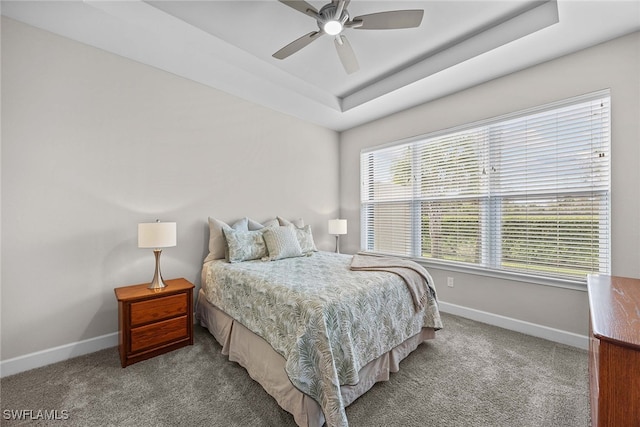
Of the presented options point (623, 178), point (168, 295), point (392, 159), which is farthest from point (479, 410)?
point (392, 159)

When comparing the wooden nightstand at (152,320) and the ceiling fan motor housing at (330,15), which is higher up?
the ceiling fan motor housing at (330,15)

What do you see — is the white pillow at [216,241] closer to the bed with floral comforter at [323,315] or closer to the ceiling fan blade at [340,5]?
the bed with floral comforter at [323,315]

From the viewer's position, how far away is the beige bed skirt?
1.45 m

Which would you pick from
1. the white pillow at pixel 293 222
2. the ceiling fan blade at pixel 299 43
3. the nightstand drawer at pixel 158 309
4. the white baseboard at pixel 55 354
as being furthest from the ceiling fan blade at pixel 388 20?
the white baseboard at pixel 55 354

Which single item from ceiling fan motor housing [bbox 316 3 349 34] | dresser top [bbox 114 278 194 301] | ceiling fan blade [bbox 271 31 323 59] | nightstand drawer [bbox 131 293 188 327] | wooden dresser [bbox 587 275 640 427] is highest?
ceiling fan motor housing [bbox 316 3 349 34]

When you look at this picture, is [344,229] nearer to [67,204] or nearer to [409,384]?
[409,384]

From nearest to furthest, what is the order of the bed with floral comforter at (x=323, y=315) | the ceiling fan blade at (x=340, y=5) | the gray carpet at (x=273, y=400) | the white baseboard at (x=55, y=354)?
the bed with floral comforter at (x=323, y=315), the gray carpet at (x=273, y=400), the ceiling fan blade at (x=340, y=5), the white baseboard at (x=55, y=354)

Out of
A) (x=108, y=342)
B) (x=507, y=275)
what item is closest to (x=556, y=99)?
(x=507, y=275)

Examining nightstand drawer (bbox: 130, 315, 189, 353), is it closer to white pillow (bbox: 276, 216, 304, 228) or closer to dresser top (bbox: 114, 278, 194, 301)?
dresser top (bbox: 114, 278, 194, 301)

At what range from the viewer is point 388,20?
6.17 feet

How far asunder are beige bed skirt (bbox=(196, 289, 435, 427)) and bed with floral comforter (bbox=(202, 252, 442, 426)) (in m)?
0.08

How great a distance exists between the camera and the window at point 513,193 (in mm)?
2396

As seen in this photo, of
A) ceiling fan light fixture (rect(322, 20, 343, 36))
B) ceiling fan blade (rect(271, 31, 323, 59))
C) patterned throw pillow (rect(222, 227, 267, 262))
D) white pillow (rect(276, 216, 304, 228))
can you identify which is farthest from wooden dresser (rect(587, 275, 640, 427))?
white pillow (rect(276, 216, 304, 228))

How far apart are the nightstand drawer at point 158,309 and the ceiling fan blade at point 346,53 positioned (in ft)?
8.48
